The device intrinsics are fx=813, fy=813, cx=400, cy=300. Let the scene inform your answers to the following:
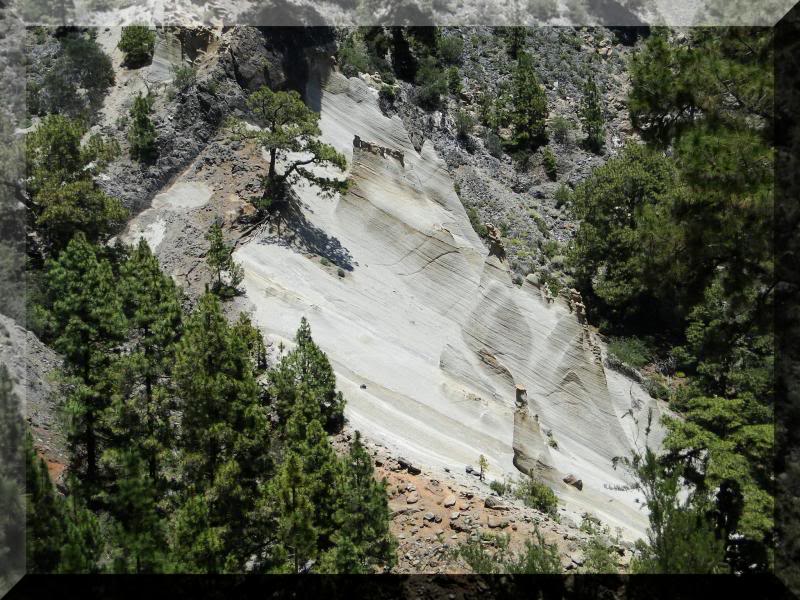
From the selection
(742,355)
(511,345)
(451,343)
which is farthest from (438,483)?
(742,355)

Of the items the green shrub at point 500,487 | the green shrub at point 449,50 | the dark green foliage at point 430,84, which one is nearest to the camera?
the green shrub at point 500,487

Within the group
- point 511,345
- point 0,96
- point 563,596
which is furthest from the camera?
point 0,96

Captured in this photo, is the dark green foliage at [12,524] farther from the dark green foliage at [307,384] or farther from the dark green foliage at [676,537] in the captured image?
the dark green foliage at [676,537]

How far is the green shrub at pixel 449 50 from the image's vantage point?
46312mm

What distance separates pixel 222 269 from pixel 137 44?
1350cm

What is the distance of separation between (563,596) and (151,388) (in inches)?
380

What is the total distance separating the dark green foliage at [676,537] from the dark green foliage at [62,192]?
1716 centimetres

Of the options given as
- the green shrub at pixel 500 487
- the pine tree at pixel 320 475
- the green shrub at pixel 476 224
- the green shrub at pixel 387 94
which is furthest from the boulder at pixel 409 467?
the green shrub at pixel 387 94

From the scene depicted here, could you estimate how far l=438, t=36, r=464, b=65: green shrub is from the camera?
152 feet

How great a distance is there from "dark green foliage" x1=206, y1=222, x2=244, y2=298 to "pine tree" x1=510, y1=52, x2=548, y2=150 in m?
24.1

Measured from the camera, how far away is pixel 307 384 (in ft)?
60.0

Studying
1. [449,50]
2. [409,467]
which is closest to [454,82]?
[449,50]

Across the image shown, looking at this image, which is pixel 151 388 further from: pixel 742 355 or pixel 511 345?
pixel 742 355

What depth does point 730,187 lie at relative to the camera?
46.3 ft
